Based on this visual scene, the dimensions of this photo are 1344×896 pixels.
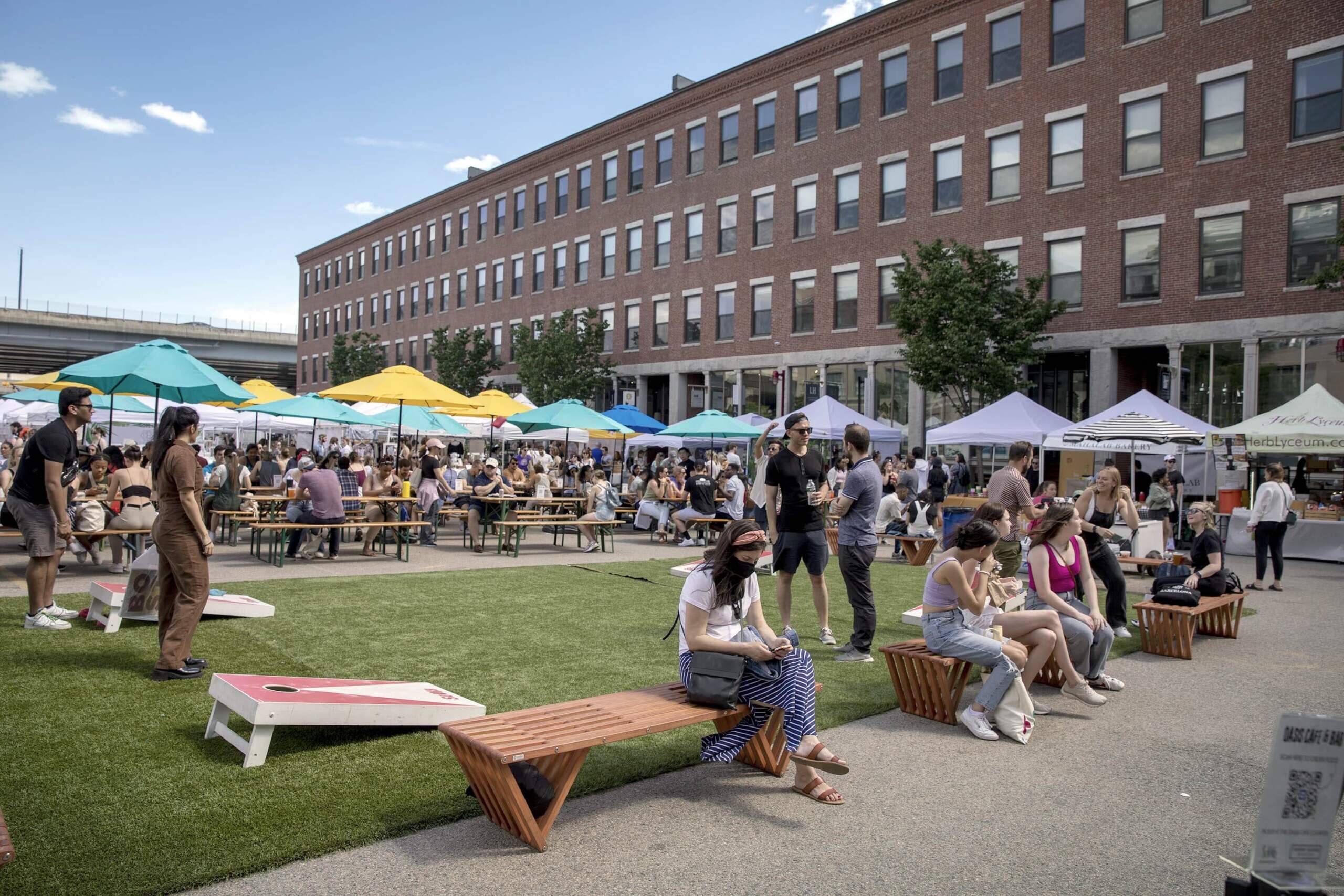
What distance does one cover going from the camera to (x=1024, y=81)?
87.9ft

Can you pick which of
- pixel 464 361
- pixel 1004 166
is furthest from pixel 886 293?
pixel 464 361

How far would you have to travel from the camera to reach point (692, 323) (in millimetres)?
37000

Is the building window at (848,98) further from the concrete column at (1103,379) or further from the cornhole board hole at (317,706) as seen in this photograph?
the cornhole board hole at (317,706)

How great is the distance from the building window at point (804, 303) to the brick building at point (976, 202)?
0.09 metres

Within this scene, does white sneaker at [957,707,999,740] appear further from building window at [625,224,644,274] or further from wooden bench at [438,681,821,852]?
building window at [625,224,644,274]

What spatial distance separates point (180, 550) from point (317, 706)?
7.52 feet

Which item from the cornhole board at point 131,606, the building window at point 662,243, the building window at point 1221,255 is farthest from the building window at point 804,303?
the cornhole board at point 131,606

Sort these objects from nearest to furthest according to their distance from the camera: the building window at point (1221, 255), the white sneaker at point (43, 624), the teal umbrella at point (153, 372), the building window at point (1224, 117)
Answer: the white sneaker at point (43, 624)
the teal umbrella at point (153, 372)
the building window at point (1224, 117)
the building window at point (1221, 255)

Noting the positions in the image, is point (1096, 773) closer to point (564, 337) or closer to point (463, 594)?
point (463, 594)

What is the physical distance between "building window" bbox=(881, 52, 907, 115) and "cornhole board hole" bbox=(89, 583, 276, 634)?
27.2m

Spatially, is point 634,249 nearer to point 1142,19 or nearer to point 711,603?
point 1142,19

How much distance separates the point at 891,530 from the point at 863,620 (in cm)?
878

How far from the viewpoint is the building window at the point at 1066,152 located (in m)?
25.9

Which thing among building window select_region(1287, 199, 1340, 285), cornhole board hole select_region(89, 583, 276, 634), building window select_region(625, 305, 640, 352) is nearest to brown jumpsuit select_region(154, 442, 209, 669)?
cornhole board hole select_region(89, 583, 276, 634)
